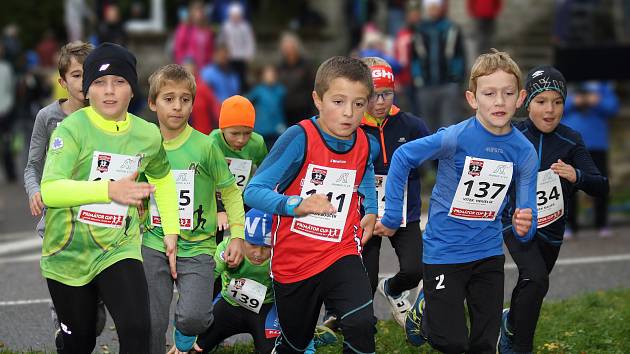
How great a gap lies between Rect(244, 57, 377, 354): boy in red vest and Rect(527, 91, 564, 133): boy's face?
59.3 inches

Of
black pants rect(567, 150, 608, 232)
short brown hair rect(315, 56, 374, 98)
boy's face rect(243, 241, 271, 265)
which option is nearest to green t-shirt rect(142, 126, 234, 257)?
boy's face rect(243, 241, 271, 265)

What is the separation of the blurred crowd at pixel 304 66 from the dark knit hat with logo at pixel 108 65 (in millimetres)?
8278

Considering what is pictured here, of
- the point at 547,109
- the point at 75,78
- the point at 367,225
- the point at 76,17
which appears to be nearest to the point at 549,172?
the point at 547,109

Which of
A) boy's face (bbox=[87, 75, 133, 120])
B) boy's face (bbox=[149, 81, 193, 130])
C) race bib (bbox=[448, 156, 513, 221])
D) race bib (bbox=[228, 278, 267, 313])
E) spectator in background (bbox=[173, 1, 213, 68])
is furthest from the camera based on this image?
spectator in background (bbox=[173, 1, 213, 68])

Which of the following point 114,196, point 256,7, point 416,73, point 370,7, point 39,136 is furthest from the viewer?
point 256,7

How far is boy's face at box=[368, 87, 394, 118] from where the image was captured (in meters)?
8.23

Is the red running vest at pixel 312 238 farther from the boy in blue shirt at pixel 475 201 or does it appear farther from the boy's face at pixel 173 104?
the boy's face at pixel 173 104

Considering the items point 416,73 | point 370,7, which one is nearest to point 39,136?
point 416,73

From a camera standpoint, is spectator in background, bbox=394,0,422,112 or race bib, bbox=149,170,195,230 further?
spectator in background, bbox=394,0,422,112

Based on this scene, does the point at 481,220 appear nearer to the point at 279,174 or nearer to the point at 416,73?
the point at 279,174

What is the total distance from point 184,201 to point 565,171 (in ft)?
7.83

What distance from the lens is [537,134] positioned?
7863 mm

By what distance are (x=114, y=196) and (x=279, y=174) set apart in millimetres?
1113

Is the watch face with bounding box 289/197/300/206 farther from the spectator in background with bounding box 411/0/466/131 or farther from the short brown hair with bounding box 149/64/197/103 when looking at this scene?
the spectator in background with bounding box 411/0/466/131
